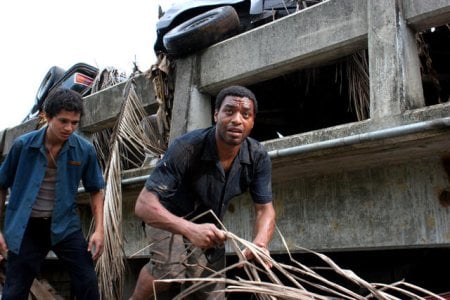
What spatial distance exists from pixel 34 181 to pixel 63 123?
0.49 metres

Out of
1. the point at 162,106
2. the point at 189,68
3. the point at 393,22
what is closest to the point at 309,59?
the point at 393,22

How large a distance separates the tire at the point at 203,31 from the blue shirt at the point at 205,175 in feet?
9.16

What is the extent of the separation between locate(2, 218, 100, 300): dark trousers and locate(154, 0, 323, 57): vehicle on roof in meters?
2.81

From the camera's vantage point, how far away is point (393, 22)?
438cm

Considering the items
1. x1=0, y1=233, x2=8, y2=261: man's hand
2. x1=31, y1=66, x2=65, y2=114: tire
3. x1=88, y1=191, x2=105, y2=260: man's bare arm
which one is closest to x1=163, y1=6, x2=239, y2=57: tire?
x1=88, y1=191, x2=105, y2=260: man's bare arm

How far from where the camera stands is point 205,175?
3.27 metres

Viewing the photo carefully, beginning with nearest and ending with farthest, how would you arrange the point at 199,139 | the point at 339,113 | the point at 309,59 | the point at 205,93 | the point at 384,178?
the point at 199,139 < the point at 384,178 < the point at 309,59 < the point at 205,93 < the point at 339,113

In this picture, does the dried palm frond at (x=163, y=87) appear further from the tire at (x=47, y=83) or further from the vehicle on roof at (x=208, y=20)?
the tire at (x=47, y=83)

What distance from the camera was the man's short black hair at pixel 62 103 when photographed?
3.70m

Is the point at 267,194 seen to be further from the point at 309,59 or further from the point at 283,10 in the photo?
the point at 283,10

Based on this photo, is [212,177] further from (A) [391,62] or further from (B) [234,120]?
(A) [391,62]

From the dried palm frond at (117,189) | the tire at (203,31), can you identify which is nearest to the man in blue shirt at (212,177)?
the dried palm frond at (117,189)

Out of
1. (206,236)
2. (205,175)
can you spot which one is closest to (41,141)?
(205,175)

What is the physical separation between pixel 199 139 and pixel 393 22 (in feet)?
7.07
